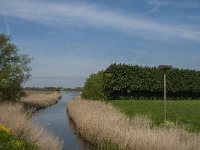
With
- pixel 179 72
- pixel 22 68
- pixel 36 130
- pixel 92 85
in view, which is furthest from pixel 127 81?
pixel 36 130

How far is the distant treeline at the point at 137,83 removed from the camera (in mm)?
52594

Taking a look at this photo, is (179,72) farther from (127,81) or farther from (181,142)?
(181,142)

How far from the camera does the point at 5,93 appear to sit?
4772 cm

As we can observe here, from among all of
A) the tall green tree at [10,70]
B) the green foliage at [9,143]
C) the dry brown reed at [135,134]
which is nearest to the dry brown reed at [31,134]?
the green foliage at [9,143]

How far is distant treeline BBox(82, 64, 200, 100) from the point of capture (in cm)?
5259

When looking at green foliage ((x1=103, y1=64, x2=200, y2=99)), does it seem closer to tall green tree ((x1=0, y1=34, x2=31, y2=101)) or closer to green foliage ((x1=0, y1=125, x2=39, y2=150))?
tall green tree ((x1=0, y1=34, x2=31, y2=101))

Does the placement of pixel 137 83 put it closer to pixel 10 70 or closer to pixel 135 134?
pixel 10 70

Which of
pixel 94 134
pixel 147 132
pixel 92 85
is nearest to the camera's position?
pixel 147 132

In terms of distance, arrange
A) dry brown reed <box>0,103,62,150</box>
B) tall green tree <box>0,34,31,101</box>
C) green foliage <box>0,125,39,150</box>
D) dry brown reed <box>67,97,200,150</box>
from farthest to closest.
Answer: tall green tree <box>0,34,31,101</box> → dry brown reed <box>0,103,62,150</box> → dry brown reed <box>67,97,200,150</box> → green foliage <box>0,125,39,150</box>

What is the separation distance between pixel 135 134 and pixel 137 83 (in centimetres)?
3679

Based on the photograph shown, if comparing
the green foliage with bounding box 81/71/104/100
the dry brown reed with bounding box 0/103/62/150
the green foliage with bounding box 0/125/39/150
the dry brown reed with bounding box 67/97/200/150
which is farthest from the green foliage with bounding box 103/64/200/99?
the green foliage with bounding box 0/125/39/150

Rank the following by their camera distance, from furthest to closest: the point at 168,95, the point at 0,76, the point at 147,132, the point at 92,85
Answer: the point at 168,95, the point at 92,85, the point at 0,76, the point at 147,132

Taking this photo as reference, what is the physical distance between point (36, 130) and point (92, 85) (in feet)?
115

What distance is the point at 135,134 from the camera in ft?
58.8
